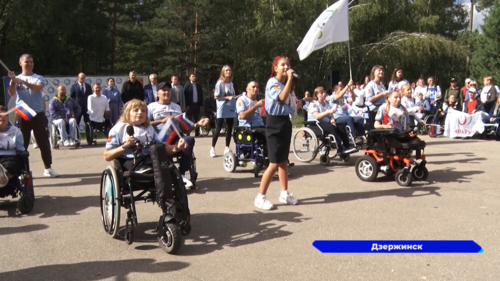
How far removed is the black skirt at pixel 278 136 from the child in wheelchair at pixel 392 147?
2.14m

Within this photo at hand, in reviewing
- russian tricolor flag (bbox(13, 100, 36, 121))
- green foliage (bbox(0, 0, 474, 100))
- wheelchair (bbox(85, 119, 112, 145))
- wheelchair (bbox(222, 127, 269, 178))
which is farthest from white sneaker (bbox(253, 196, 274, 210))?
green foliage (bbox(0, 0, 474, 100))

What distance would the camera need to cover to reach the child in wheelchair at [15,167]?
5953mm

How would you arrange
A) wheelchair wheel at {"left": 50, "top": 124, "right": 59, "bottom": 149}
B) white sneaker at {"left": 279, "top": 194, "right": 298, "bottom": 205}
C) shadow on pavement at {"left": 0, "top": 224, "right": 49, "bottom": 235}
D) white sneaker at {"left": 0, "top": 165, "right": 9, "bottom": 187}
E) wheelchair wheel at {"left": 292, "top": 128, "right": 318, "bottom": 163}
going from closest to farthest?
1. shadow on pavement at {"left": 0, "top": 224, "right": 49, "bottom": 235}
2. white sneaker at {"left": 0, "top": 165, "right": 9, "bottom": 187}
3. white sneaker at {"left": 279, "top": 194, "right": 298, "bottom": 205}
4. wheelchair wheel at {"left": 292, "top": 128, "right": 318, "bottom": 163}
5. wheelchair wheel at {"left": 50, "top": 124, "right": 59, "bottom": 149}

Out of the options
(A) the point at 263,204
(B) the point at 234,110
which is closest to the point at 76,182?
(B) the point at 234,110

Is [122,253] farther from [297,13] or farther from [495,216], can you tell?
[297,13]

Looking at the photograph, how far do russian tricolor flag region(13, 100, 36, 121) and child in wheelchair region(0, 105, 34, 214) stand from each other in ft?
2.70

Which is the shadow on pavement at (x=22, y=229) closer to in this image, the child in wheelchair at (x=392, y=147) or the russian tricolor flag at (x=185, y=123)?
the russian tricolor flag at (x=185, y=123)

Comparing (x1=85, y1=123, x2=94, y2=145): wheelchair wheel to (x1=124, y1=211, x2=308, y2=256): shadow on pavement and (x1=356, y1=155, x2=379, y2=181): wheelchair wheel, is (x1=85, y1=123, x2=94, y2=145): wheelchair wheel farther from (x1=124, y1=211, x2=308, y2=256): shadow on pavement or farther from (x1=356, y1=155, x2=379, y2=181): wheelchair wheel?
(x1=124, y1=211, x2=308, y2=256): shadow on pavement

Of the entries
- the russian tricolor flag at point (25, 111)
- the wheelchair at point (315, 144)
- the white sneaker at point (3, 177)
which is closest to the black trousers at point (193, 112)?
the wheelchair at point (315, 144)

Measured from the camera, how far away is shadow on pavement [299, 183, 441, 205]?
258 inches

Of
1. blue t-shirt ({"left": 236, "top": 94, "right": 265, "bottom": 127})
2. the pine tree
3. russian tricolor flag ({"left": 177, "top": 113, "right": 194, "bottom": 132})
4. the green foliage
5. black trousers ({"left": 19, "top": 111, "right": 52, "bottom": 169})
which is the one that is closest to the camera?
russian tricolor flag ({"left": 177, "top": 113, "right": 194, "bottom": 132})

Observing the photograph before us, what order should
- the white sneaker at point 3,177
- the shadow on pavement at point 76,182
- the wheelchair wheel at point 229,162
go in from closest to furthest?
the white sneaker at point 3,177 → the shadow on pavement at point 76,182 → the wheelchair wheel at point 229,162

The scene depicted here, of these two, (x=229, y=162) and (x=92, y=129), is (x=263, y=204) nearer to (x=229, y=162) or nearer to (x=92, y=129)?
(x=229, y=162)

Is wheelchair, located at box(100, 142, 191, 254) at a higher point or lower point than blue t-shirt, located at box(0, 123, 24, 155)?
lower
